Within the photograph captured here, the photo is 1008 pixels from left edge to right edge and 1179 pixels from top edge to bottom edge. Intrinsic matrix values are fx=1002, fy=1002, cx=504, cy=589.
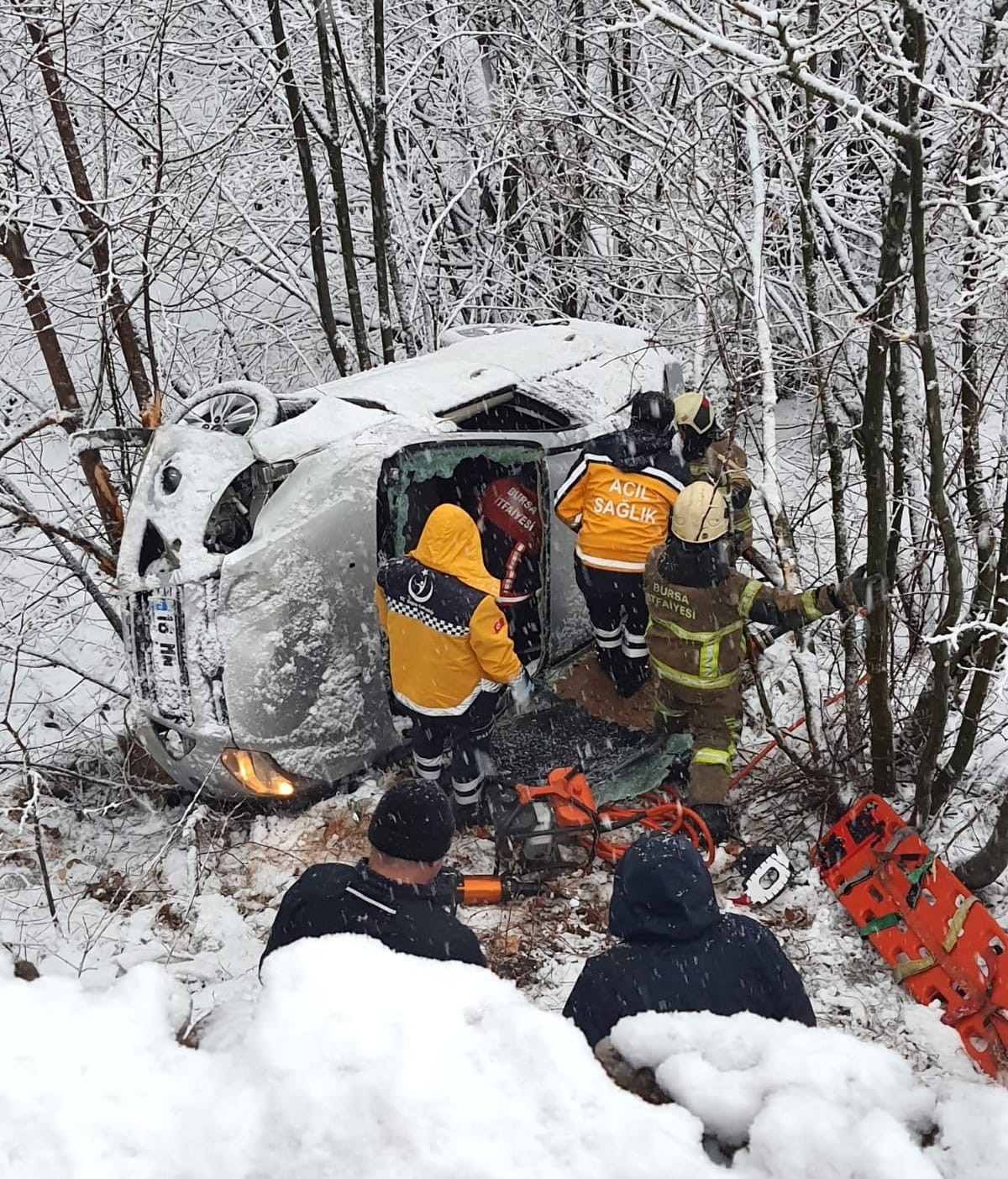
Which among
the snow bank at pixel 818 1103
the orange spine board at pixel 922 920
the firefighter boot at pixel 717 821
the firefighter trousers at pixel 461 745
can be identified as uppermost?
the snow bank at pixel 818 1103

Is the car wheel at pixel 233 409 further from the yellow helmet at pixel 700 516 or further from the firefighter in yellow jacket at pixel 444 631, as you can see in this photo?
the yellow helmet at pixel 700 516

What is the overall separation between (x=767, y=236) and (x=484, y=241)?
13.3 ft

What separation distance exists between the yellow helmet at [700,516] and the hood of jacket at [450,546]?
0.96m

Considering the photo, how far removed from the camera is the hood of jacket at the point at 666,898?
8.55ft

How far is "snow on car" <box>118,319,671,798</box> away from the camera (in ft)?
14.6

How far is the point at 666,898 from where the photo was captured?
8.55ft

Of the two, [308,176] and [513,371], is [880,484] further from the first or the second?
[308,176]

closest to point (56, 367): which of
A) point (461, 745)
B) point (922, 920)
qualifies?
point (461, 745)

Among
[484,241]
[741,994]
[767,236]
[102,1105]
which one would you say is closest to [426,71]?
[484,241]

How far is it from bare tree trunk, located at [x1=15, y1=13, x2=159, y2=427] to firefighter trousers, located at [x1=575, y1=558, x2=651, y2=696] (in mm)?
2790

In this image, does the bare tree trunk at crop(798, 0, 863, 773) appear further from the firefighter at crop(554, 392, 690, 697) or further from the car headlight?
the car headlight

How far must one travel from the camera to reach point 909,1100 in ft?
4.51

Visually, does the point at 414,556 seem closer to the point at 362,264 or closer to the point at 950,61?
the point at 950,61

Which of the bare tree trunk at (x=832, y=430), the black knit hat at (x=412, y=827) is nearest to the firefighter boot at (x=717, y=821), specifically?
the bare tree trunk at (x=832, y=430)
